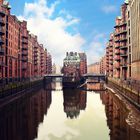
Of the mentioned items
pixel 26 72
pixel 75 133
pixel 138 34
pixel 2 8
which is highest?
pixel 2 8

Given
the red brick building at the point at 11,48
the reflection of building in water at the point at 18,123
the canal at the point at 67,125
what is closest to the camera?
the canal at the point at 67,125

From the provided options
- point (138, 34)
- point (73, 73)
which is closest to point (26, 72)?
point (73, 73)

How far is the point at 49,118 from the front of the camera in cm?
4784

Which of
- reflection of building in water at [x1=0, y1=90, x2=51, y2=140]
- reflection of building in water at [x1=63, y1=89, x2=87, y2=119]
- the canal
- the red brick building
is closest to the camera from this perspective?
the canal

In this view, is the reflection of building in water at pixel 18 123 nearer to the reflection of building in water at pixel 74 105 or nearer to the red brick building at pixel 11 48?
the reflection of building in water at pixel 74 105

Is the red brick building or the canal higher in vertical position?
the red brick building

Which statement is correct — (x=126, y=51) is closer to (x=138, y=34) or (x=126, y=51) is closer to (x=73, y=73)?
(x=138, y=34)

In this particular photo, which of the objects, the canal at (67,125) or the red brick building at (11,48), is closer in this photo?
the canal at (67,125)

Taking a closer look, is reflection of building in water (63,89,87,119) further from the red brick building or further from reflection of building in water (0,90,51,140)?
the red brick building

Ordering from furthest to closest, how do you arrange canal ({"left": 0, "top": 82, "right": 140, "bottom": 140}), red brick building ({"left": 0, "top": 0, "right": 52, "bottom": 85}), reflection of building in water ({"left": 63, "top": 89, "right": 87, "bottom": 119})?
red brick building ({"left": 0, "top": 0, "right": 52, "bottom": 85})
reflection of building in water ({"left": 63, "top": 89, "right": 87, "bottom": 119})
canal ({"left": 0, "top": 82, "right": 140, "bottom": 140})

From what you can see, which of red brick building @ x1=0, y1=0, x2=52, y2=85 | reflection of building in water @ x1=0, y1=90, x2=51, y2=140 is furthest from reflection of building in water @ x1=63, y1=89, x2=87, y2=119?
red brick building @ x1=0, y1=0, x2=52, y2=85

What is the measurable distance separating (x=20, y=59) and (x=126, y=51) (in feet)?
128

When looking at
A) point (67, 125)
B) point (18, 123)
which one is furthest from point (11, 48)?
point (67, 125)

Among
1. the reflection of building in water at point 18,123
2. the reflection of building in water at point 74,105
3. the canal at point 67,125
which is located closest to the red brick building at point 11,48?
the reflection of building in water at point 74,105
